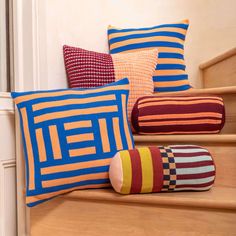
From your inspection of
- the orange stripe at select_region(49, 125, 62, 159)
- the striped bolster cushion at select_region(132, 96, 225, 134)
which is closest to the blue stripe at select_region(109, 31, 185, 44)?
the striped bolster cushion at select_region(132, 96, 225, 134)

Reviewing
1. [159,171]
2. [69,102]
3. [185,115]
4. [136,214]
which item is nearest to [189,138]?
[185,115]

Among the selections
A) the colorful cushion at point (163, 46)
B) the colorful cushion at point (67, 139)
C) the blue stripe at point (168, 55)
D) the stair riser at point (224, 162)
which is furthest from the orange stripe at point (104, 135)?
the blue stripe at point (168, 55)

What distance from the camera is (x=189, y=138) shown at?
2.97ft

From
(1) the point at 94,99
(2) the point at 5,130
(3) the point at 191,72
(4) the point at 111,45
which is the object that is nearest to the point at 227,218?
(1) the point at 94,99

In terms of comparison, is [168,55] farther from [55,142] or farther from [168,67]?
[55,142]

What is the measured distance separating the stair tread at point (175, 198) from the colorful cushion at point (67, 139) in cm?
3

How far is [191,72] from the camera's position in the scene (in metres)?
1.71

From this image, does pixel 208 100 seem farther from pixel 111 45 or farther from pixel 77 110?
pixel 111 45

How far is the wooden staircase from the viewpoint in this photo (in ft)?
2.37

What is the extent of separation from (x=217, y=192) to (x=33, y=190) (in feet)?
1.79

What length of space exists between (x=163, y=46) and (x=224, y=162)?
72cm

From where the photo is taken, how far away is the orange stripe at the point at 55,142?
0.80m

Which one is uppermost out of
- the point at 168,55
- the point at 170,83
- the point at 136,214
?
the point at 168,55

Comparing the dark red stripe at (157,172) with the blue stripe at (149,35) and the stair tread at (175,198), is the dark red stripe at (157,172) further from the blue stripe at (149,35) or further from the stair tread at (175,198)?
the blue stripe at (149,35)
